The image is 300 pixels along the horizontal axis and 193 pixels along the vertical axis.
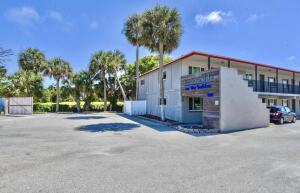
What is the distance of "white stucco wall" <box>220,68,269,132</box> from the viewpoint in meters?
16.5

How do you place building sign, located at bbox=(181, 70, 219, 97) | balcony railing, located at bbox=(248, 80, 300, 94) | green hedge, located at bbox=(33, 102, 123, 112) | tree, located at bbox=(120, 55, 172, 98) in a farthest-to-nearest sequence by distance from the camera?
tree, located at bbox=(120, 55, 172, 98) → green hedge, located at bbox=(33, 102, 123, 112) → balcony railing, located at bbox=(248, 80, 300, 94) → building sign, located at bbox=(181, 70, 219, 97)

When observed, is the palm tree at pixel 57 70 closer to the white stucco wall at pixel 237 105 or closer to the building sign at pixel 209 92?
the building sign at pixel 209 92

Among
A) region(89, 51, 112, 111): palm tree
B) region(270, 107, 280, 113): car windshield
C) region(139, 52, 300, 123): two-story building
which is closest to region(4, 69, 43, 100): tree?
region(89, 51, 112, 111): palm tree

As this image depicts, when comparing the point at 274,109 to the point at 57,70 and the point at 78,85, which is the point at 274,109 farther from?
the point at 57,70

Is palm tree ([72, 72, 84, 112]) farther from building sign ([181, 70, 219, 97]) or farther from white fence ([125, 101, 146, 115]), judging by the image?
building sign ([181, 70, 219, 97])

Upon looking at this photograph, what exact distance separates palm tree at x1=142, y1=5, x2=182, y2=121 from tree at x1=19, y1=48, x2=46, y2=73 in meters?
25.7

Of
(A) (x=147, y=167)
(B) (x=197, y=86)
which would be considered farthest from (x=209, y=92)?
(A) (x=147, y=167)

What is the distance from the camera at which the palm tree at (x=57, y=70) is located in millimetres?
40869

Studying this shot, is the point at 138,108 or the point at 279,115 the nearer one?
the point at 279,115

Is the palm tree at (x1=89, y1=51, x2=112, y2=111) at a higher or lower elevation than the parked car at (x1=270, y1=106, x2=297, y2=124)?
higher

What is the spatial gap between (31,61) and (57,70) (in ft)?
15.7

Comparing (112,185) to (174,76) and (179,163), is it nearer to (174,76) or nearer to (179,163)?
(179,163)

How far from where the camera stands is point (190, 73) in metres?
22.7

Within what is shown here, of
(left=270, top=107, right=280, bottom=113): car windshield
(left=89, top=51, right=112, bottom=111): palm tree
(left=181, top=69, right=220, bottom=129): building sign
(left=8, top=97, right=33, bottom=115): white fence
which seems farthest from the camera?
(left=89, top=51, right=112, bottom=111): palm tree
